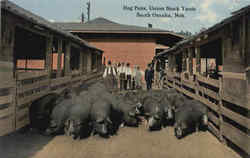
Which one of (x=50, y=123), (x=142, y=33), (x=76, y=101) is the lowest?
(x=50, y=123)

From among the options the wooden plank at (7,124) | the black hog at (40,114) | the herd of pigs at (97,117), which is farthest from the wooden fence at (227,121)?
the wooden plank at (7,124)

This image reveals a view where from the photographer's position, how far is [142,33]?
57.0 feet

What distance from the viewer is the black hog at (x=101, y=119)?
179 inches

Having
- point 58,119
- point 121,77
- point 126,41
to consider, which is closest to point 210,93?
point 58,119

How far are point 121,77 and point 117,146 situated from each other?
865cm

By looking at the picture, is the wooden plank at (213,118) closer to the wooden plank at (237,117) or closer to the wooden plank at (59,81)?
the wooden plank at (237,117)

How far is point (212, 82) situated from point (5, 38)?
19.3 ft

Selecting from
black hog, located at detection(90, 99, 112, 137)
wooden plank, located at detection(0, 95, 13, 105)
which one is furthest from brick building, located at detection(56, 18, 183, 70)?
wooden plank, located at detection(0, 95, 13, 105)

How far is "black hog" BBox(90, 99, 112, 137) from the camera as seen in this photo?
4.54 metres

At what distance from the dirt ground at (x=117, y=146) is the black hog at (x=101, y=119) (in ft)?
0.78

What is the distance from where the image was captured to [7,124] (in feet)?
14.1

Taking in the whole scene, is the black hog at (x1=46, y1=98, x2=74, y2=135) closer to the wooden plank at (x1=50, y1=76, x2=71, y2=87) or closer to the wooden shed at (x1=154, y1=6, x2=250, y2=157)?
the wooden plank at (x1=50, y1=76, x2=71, y2=87)

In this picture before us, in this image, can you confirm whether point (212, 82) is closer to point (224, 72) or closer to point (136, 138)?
point (224, 72)

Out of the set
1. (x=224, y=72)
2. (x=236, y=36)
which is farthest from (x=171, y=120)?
(x=236, y=36)
